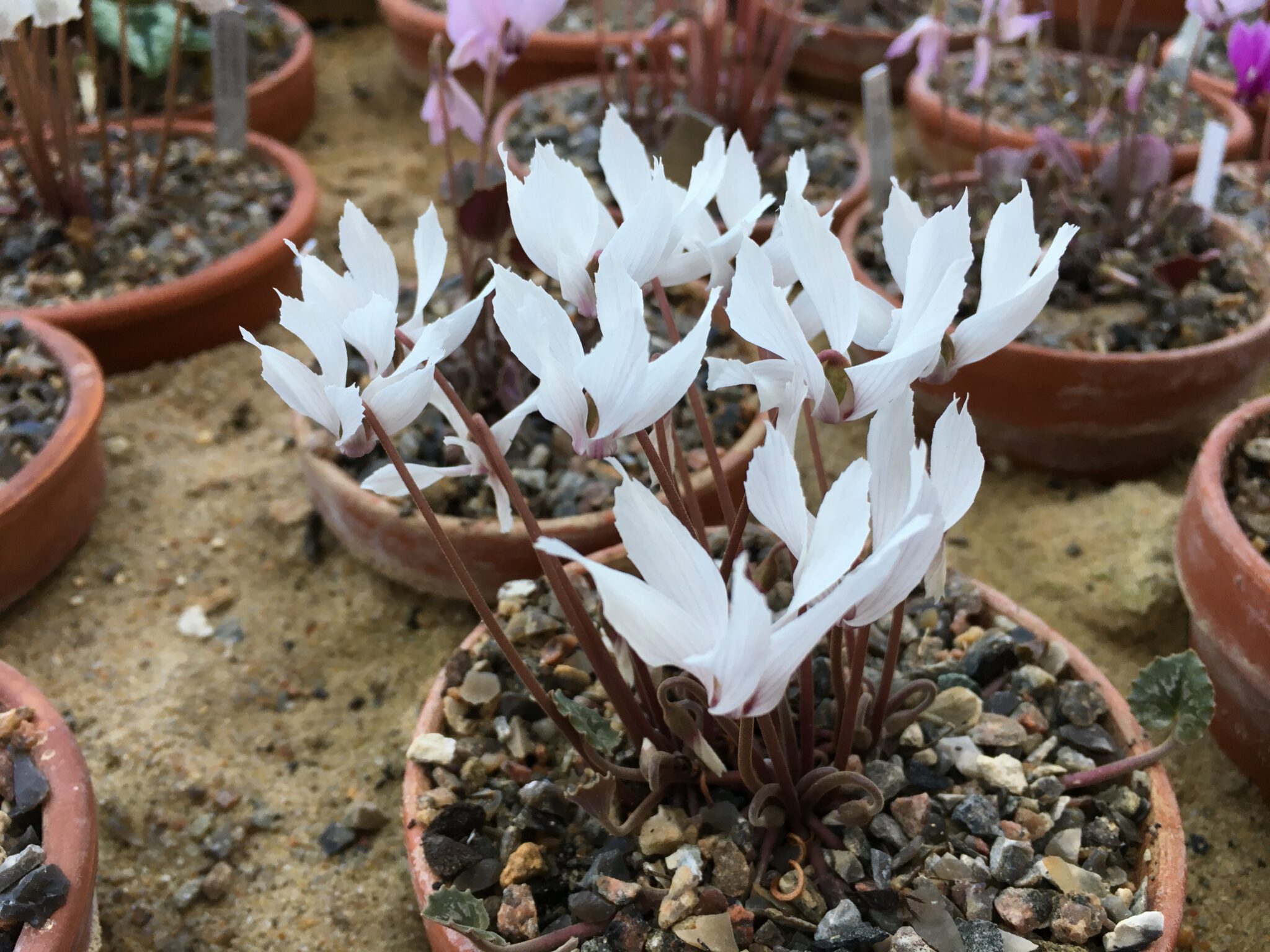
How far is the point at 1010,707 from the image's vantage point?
0.93 m

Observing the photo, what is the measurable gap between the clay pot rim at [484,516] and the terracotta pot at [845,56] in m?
1.48

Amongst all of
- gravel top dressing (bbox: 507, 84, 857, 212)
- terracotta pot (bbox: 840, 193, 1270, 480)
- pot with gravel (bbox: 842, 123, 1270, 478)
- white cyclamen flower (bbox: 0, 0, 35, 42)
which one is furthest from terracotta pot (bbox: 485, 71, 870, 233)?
white cyclamen flower (bbox: 0, 0, 35, 42)

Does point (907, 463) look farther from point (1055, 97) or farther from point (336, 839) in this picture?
point (1055, 97)

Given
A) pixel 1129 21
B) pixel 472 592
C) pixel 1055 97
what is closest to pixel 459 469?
pixel 472 592

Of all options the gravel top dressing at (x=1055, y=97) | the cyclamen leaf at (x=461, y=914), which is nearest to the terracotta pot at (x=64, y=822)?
the cyclamen leaf at (x=461, y=914)

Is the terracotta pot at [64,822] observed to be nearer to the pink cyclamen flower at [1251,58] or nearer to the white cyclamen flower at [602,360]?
the white cyclamen flower at [602,360]

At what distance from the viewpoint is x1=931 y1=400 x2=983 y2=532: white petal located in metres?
0.59

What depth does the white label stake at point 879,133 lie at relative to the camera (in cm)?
146

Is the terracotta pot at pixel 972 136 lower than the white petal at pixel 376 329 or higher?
lower

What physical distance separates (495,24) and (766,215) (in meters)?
0.68

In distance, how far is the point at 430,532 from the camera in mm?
1223

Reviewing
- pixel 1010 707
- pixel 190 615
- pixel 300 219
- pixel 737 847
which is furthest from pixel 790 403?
pixel 300 219

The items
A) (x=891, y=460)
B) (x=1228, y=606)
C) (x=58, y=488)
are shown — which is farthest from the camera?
(x=58, y=488)

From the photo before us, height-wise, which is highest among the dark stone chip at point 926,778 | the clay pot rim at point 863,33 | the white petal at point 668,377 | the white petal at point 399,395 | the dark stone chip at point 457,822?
the white petal at point 668,377
